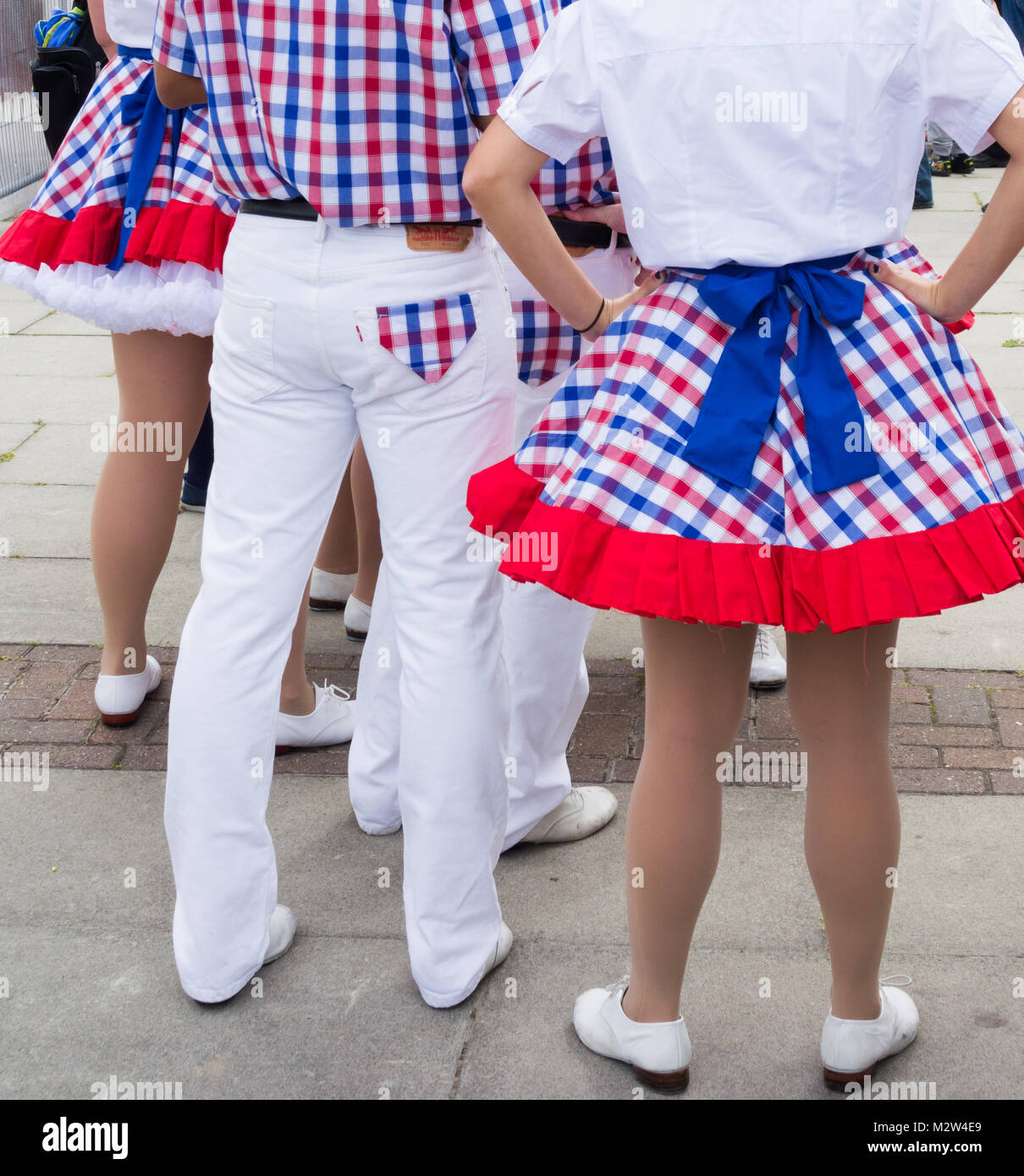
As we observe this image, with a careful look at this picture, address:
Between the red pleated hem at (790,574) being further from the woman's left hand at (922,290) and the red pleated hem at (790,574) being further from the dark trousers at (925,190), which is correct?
the dark trousers at (925,190)

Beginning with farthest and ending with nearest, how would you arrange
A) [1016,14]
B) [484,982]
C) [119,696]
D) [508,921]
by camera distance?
[1016,14] < [119,696] < [508,921] < [484,982]

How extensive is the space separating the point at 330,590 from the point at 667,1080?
7.44 feet

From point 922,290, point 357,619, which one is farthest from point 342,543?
point 922,290

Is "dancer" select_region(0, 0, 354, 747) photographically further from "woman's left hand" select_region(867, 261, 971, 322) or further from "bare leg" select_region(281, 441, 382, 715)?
"woman's left hand" select_region(867, 261, 971, 322)

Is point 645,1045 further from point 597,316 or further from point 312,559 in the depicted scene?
point 597,316

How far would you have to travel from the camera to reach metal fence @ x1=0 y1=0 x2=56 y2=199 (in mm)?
9328

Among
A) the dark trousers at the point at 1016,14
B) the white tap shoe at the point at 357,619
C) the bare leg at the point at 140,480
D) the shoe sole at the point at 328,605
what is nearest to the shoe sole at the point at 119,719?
the bare leg at the point at 140,480

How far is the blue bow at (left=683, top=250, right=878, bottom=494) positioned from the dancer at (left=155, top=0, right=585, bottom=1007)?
1.59 ft

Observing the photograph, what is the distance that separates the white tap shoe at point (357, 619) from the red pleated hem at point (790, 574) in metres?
2.11

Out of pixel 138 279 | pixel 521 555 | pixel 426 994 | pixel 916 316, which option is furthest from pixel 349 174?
pixel 426 994

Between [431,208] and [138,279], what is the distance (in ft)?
3.89

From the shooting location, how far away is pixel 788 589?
1.86 metres

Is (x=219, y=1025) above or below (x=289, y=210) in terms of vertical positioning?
below

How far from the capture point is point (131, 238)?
309 centimetres
